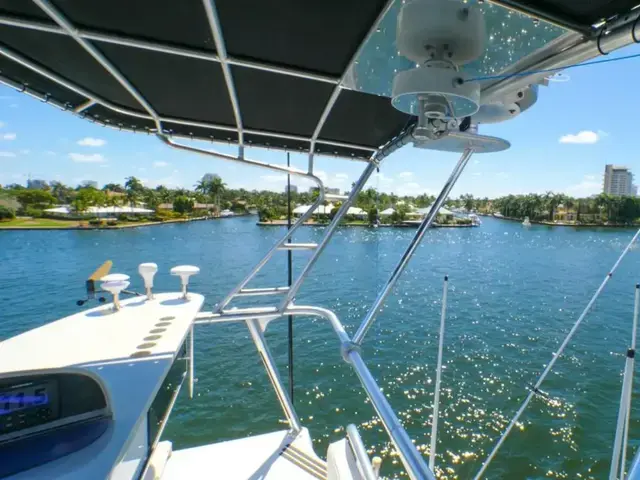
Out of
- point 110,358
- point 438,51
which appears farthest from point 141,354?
point 438,51

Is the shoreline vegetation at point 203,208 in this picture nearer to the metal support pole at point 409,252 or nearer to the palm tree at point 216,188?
the palm tree at point 216,188

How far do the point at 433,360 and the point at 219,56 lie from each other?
8972 millimetres

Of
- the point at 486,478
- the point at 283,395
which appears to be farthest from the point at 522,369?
the point at 283,395

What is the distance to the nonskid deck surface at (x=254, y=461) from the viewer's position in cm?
243

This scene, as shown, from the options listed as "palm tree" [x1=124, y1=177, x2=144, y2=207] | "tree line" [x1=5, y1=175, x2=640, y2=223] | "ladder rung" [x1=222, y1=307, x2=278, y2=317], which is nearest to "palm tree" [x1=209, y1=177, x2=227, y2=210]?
"tree line" [x1=5, y1=175, x2=640, y2=223]

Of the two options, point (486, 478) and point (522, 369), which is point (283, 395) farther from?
point (522, 369)

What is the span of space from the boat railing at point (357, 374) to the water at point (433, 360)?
1.08 meters

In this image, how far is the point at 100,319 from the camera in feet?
8.36

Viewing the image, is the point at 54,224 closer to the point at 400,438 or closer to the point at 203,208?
the point at 203,208

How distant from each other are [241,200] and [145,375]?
75.5m

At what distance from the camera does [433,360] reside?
8.81 m

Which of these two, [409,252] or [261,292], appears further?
[261,292]

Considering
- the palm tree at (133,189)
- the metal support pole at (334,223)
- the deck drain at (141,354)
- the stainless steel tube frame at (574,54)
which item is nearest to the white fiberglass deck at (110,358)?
the deck drain at (141,354)

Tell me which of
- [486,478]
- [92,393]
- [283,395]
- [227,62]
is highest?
[227,62]
